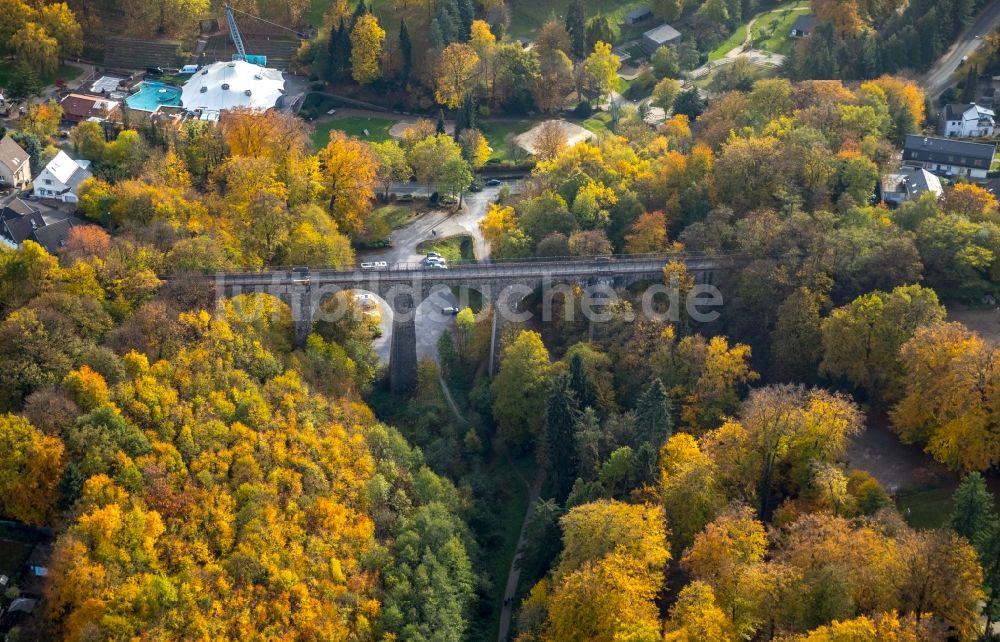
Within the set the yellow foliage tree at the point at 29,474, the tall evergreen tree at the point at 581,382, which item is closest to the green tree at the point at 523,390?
the tall evergreen tree at the point at 581,382

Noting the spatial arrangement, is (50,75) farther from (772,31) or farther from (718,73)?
(772,31)

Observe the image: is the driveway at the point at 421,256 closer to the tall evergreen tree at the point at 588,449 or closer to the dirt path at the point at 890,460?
the tall evergreen tree at the point at 588,449

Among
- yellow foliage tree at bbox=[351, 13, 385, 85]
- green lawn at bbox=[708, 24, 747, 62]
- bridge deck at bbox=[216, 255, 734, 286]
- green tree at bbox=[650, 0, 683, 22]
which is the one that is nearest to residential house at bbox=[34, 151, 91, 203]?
bridge deck at bbox=[216, 255, 734, 286]

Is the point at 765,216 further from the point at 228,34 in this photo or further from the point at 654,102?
the point at 228,34

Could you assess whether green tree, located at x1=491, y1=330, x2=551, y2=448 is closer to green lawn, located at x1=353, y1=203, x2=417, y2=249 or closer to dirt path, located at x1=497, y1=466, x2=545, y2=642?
dirt path, located at x1=497, y1=466, x2=545, y2=642

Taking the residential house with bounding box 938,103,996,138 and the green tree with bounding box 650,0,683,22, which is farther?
the green tree with bounding box 650,0,683,22

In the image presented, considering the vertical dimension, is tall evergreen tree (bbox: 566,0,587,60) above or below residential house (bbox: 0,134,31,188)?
above
